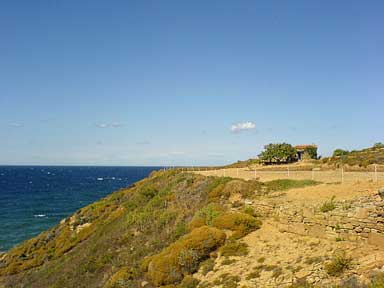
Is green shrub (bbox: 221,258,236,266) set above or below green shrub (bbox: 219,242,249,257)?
below

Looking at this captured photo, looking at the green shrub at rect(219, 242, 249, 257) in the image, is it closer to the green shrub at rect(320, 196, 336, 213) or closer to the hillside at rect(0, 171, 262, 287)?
the hillside at rect(0, 171, 262, 287)

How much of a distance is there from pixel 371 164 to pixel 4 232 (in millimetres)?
48030

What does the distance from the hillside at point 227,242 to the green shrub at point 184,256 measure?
0.16ft

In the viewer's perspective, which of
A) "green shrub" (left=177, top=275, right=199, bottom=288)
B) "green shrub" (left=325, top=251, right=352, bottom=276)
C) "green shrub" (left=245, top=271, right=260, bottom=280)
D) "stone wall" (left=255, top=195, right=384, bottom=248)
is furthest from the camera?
"green shrub" (left=177, top=275, right=199, bottom=288)

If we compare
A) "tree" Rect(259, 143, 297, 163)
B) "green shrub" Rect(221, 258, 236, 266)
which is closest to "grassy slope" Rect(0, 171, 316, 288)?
"green shrub" Rect(221, 258, 236, 266)

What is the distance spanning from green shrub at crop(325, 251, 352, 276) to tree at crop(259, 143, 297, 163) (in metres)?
36.6

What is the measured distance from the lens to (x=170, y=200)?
97.8ft

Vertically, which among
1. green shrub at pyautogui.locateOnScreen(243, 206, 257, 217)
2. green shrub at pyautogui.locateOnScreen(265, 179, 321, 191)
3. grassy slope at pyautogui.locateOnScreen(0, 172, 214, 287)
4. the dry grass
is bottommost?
grassy slope at pyautogui.locateOnScreen(0, 172, 214, 287)

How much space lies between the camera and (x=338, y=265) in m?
12.1

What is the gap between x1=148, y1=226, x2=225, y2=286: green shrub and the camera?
16.6m

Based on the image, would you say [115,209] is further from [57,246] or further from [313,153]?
[313,153]

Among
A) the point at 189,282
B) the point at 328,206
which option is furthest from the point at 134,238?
the point at 328,206

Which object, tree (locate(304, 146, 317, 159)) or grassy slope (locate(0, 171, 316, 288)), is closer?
grassy slope (locate(0, 171, 316, 288))

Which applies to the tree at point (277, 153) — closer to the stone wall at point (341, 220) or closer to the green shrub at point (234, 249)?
the stone wall at point (341, 220)
